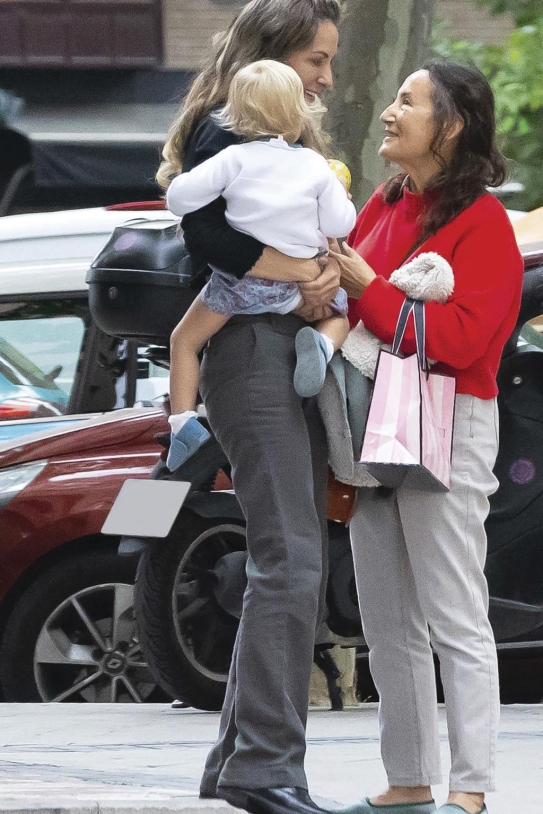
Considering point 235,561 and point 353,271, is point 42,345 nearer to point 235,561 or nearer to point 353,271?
point 235,561

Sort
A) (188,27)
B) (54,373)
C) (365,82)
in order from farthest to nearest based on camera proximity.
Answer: (188,27)
(54,373)
(365,82)

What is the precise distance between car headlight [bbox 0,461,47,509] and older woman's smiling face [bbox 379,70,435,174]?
7.83 feet

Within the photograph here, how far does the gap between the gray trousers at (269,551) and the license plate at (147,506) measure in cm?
107

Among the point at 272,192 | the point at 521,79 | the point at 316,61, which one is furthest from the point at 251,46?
the point at 521,79

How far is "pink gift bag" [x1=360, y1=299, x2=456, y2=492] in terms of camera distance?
11.5 ft

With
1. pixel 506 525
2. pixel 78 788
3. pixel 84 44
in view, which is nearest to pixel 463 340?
pixel 78 788

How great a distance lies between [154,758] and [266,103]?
1.93m

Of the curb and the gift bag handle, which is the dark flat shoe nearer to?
the curb

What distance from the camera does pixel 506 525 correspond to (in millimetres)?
5262

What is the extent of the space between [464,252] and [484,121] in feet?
1.09

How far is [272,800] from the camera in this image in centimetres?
333

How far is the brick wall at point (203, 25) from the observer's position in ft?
52.1

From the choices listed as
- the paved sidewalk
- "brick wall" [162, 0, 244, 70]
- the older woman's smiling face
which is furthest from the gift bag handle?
"brick wall" [162, 0, 244, 70]

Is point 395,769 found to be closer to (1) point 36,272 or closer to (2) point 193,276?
(2) point 193,276
